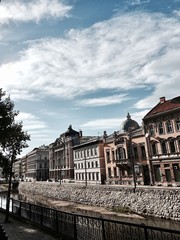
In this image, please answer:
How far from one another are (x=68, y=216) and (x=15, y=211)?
1186 centimetres

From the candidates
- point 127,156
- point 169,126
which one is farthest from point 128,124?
point 169,126

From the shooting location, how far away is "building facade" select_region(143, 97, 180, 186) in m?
34.1

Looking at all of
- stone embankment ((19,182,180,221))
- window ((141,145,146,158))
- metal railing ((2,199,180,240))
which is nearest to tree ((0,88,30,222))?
metal railing ((2,199,180,240))

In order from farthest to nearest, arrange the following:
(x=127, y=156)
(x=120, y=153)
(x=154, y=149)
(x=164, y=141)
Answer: (x=120, y=153), (x=127, y=156), (x=154, y=149), (x=164, y=141)

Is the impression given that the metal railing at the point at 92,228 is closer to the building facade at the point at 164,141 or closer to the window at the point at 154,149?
the building facade at the point at 164,141

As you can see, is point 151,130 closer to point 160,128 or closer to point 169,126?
point 160,128

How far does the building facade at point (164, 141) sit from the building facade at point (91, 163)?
1638 cm

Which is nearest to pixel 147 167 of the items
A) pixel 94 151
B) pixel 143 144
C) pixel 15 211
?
pixel 143 144

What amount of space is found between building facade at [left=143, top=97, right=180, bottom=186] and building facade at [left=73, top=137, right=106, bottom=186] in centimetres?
1638

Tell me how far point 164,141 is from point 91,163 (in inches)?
964

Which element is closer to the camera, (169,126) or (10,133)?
(10,133)

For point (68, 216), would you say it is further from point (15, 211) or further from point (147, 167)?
point (147, 167)

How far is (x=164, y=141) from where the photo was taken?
36.1 m

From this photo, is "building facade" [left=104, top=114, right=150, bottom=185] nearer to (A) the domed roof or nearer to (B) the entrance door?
(A) the domed roof
